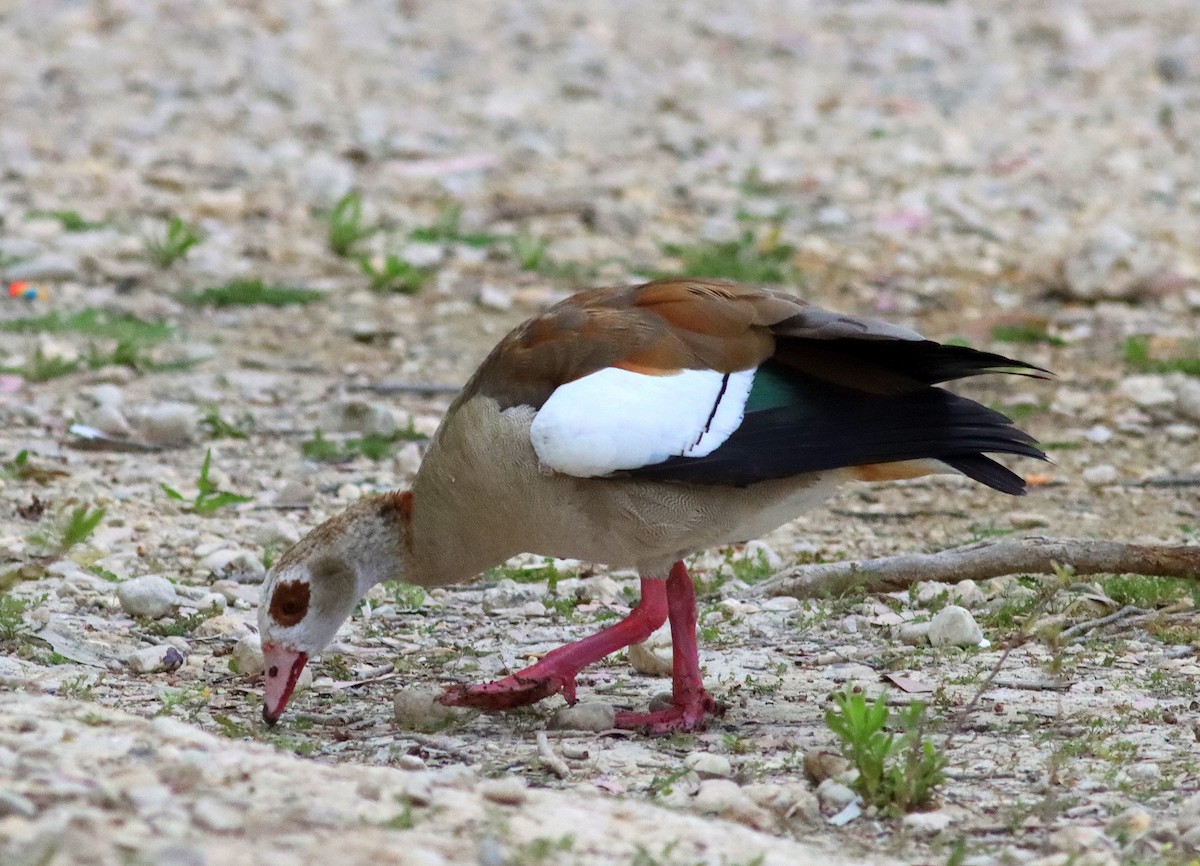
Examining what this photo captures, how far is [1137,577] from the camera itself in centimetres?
596

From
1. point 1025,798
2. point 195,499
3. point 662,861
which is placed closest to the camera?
point 662,861

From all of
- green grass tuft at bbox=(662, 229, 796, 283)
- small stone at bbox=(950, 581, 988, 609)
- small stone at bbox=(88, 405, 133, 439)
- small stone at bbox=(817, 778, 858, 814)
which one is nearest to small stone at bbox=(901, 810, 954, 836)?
small stone at bbox=(817, 778, 858, 814)

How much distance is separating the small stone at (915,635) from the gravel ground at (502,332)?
34 millimetres

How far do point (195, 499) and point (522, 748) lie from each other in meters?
2.62

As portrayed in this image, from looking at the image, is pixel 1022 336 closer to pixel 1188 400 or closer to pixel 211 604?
pixel 1188 400

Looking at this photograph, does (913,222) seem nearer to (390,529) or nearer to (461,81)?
(461,81)

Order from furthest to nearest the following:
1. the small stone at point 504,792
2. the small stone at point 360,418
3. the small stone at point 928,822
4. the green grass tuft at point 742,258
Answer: the green grass tuft at point 742,258 → the small stone at point 360,418 → the small stone at point 928,822 → the small stone at point 504,792

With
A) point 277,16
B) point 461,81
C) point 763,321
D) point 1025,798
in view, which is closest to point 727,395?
point 763,321

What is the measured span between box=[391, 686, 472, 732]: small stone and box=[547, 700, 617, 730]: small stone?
295mm

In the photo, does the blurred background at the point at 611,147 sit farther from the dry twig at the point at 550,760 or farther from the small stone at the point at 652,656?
the dry twig at the point at 550,760

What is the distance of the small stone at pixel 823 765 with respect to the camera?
4219 mm

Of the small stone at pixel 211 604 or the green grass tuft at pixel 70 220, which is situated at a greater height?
the green grass tuft at pixel 70 220

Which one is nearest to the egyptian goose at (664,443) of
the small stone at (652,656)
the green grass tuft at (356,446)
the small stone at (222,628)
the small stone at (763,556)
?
the small stone at (652,656)

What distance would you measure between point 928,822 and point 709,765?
2.01 ft
